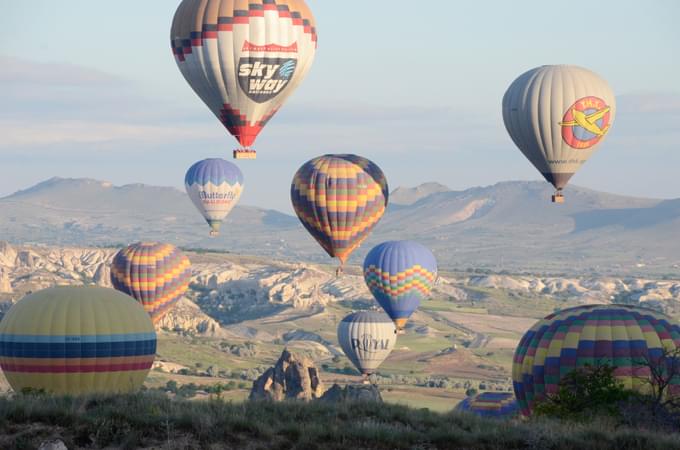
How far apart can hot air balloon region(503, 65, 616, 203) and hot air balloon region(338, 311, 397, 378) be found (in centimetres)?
3340

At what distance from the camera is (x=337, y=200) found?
9225cm

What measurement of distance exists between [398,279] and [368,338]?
7.02 meters

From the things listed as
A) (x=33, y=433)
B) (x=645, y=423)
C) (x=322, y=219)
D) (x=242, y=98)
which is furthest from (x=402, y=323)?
(x=33, y=433)

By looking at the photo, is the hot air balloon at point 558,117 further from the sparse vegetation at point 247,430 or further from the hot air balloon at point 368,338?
the sparse vegetation at point 247,430

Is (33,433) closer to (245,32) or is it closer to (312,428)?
(312,428)

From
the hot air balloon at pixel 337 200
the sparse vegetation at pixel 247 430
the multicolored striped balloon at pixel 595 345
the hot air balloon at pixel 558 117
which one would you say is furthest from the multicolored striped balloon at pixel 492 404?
the sparse vegetation at pixel 247 430

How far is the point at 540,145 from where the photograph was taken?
8250 centimetres

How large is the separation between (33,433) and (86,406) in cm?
243

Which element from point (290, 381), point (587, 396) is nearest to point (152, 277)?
point (290, 381)

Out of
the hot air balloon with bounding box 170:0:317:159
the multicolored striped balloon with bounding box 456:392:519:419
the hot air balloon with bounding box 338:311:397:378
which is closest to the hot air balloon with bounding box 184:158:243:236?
the hot air balloon with bounding box 338:311:397:378

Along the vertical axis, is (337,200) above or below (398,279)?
above

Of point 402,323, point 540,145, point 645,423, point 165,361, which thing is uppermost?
point 540,145

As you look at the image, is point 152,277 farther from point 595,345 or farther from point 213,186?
point 595,345

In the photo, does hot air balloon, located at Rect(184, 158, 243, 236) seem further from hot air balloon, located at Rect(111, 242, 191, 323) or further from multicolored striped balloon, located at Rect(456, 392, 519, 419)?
multicolored striped balloon, located at Rect(456, 392, 519, 419)
